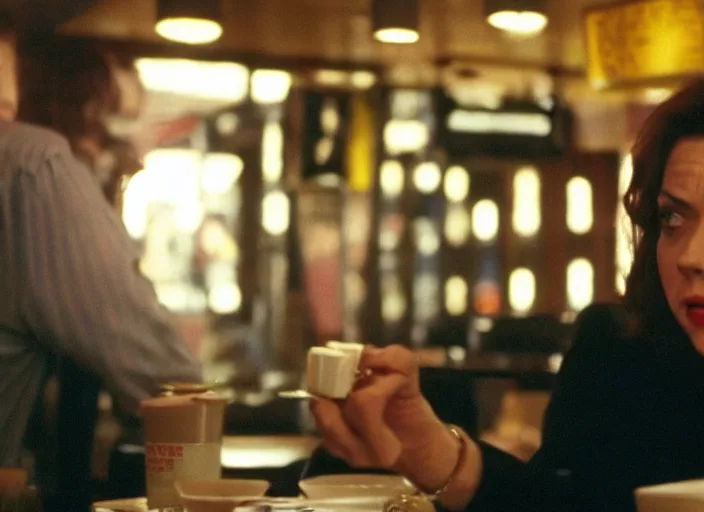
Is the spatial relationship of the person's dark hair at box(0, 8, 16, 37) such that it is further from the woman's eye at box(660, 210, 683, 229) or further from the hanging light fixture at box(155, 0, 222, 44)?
the woman's eye at box(660, 210, 683, 229)

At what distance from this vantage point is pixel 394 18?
4715 mm

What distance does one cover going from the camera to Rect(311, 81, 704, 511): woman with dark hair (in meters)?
1.78

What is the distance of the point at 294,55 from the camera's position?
26.2ft

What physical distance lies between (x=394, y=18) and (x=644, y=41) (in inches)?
39.5

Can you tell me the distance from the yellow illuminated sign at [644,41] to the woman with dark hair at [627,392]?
8.84ft

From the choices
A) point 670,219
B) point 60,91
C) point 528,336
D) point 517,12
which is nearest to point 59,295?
point 60,91

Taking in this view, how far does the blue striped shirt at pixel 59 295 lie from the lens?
3.20 metres

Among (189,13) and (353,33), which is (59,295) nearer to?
(189,13)

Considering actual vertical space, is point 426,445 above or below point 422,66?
below

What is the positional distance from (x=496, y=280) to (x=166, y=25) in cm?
642

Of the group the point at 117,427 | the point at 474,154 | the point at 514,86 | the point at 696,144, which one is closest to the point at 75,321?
the point at 117,427

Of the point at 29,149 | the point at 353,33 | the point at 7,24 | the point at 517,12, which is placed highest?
the point at 353,33

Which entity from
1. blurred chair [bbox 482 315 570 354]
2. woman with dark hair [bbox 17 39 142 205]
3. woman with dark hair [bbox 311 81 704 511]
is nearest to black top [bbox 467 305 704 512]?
woman with dark hair [bbox 311 81 704 511]

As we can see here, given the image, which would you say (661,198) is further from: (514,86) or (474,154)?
(514,86)
